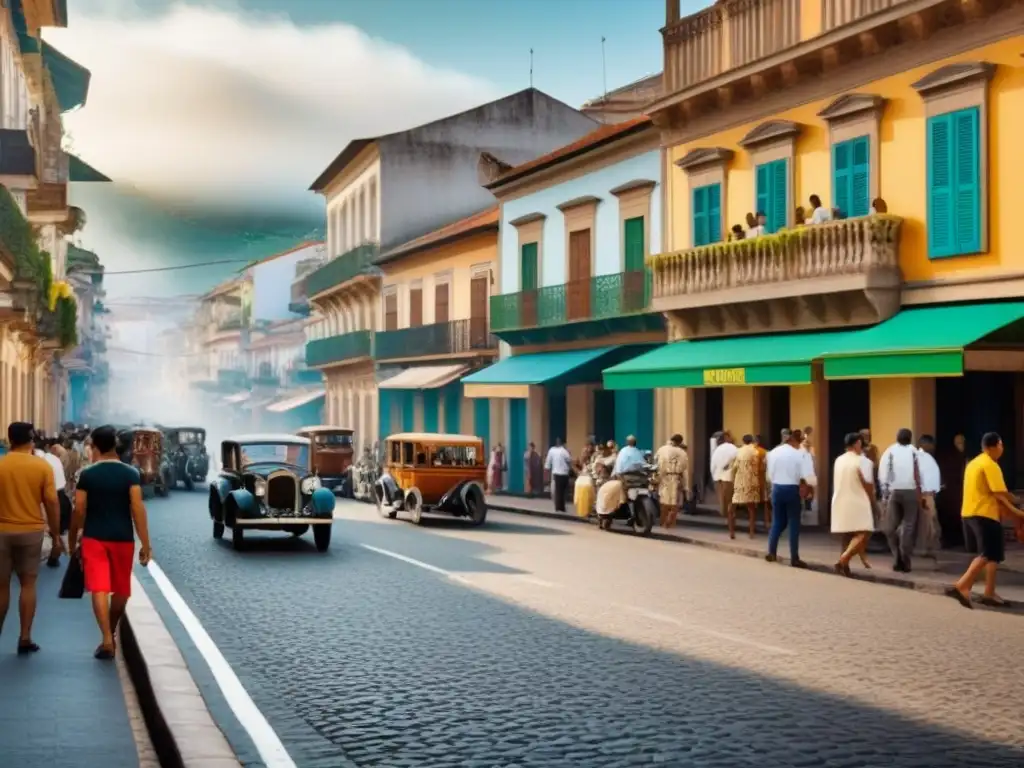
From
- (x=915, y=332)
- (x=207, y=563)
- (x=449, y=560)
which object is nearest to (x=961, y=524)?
(x=915, y=332)

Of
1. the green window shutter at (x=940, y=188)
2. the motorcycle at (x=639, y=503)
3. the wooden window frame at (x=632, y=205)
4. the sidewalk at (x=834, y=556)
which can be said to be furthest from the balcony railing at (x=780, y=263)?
the sidewalk at (x=834, y=556)

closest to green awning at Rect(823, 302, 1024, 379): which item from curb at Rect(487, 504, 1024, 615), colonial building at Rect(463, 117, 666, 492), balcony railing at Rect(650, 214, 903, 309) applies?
balcony railing at Rect(650, 214, 903, 309)

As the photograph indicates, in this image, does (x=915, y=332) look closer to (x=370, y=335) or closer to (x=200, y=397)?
(x=370, y=335)

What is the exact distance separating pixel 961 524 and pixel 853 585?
5.51 m

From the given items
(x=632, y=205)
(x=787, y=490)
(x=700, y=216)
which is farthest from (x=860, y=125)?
(x=632, y=205)

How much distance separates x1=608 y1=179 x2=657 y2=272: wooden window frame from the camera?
32.3 m

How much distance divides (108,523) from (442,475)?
17.2 m

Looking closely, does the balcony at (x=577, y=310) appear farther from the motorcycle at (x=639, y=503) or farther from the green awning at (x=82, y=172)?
the green awning at (x=82, y=172)

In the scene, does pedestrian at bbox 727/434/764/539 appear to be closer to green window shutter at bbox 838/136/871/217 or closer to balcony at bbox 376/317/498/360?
green window shutter at bbox 838/136/871/217

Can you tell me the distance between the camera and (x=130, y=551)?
10.8m

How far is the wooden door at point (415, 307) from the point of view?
164ft

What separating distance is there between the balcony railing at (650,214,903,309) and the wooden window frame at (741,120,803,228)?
0.91 meters

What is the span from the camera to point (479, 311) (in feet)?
145

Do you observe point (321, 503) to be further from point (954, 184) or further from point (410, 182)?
point (410, 182)
